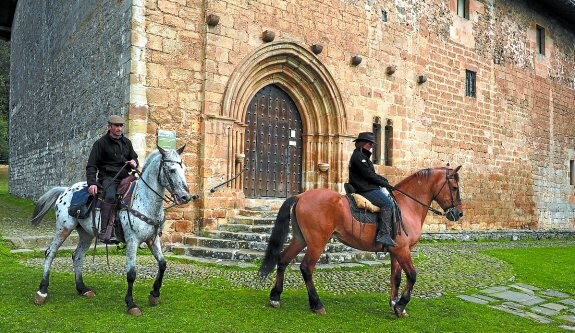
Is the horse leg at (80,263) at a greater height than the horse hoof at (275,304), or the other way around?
the horse leg at (80,263)

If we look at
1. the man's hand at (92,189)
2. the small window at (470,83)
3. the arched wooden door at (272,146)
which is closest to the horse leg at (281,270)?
the man's hand at (92,189)

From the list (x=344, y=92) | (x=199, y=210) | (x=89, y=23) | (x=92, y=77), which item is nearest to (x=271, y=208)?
(x=199, y=210)

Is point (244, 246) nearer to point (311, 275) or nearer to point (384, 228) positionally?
point (311, 275)

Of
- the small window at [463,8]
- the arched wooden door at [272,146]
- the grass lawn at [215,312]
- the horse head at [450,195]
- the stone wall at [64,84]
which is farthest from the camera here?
the small window at [463,8]

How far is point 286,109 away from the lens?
38.2ft

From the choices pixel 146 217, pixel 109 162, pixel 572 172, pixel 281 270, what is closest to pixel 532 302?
pixel 281 270

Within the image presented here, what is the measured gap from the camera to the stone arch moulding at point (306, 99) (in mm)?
A: 10242

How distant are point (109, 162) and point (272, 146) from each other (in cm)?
608

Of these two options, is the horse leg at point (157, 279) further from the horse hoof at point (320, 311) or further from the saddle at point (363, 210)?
the saddle at point (363, 210)

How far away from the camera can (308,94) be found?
457 inches

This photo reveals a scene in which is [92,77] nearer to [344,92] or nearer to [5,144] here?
[344,92]

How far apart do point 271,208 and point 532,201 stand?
11696mm

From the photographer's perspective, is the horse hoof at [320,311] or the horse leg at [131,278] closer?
the horse leg at [131,278]

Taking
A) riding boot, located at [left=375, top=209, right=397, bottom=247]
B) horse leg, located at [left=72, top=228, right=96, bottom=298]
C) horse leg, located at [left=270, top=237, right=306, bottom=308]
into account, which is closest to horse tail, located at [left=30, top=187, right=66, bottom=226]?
horse leg, located at [left=72, top=228, right=96, bottom=298]
